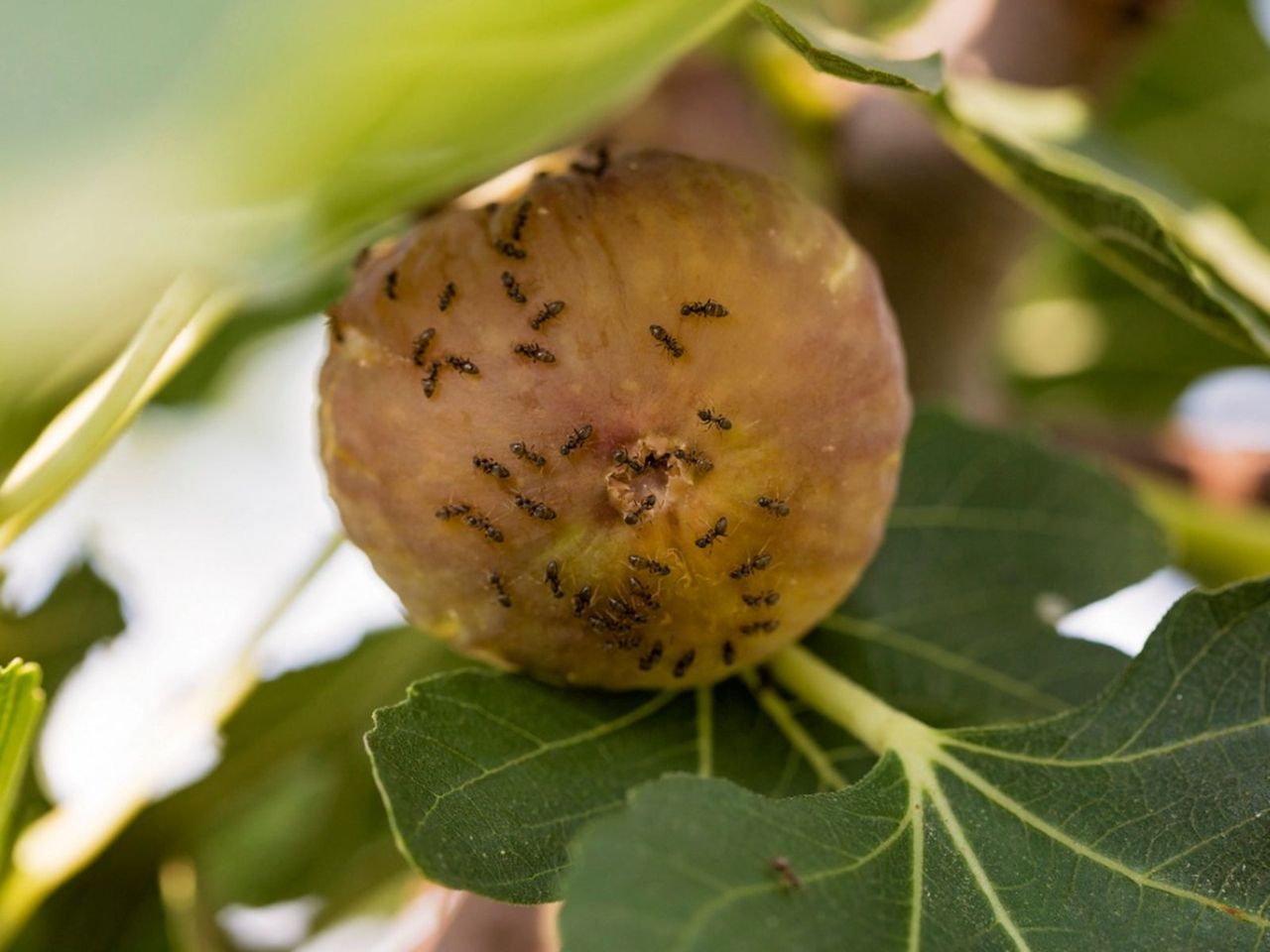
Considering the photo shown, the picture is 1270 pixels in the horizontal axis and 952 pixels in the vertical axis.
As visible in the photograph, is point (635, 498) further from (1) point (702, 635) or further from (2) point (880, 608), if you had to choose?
(2) point (880, 608)

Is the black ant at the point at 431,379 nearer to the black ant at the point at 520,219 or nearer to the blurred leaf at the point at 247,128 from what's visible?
the black ant at the point at 520,219

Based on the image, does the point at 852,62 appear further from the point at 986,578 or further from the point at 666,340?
the point at 986,578

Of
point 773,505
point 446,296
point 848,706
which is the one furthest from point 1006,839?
point 446,296

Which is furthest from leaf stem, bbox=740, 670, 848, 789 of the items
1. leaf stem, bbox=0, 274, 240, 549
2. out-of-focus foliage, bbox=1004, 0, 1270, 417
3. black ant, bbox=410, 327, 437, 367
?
out-of-focus foliage, bbox=1004, 0, 1270, 417

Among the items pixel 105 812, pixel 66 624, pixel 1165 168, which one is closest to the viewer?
pixel 105 812

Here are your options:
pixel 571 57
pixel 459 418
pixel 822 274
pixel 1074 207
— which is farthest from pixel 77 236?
pixel 1074 207

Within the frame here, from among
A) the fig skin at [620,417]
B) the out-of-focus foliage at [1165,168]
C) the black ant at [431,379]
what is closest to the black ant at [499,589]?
the fig skin at [620,417]

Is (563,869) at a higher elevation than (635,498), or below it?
below
